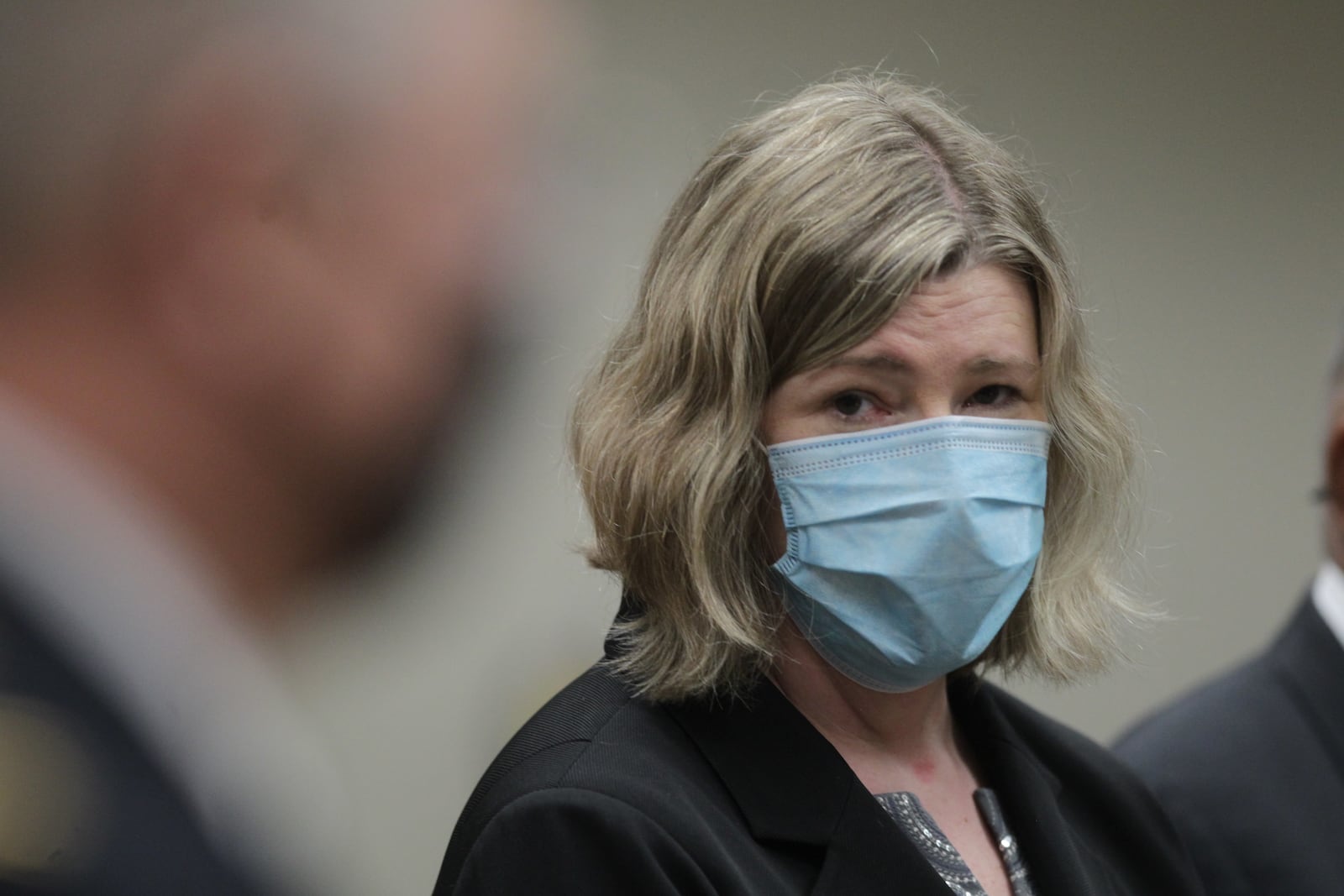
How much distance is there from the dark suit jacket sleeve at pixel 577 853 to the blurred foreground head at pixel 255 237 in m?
0.72

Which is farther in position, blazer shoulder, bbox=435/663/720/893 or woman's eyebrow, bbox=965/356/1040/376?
woman's eyebrow, bbox=965/356/1040/376

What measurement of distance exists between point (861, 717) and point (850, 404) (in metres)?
0.42

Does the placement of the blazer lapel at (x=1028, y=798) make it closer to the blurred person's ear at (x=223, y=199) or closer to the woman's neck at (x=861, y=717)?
the woman's neck at (x=861, y=717)

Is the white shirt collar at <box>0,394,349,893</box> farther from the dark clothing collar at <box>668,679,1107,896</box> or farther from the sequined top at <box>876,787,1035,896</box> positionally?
the sequined top at <box>876,787,1035,896</box>

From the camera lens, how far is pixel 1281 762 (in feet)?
7.64

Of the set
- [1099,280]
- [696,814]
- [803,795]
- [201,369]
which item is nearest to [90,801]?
[201,369]

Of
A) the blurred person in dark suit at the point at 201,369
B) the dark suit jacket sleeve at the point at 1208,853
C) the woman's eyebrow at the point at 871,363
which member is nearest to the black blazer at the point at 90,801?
the blurred person in dark suit at the point at 201,369

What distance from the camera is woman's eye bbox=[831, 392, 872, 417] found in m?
1.88

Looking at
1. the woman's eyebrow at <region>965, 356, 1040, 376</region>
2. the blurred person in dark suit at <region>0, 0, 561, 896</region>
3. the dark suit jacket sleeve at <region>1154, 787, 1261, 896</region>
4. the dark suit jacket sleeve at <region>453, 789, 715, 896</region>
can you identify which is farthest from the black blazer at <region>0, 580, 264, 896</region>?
the dark suit jacket sleeve at <region>1154, 787, 1261, 896</region>

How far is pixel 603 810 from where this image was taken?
5.30 ft

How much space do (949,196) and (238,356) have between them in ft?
4.00

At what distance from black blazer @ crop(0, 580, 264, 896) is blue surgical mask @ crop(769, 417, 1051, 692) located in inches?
43.9

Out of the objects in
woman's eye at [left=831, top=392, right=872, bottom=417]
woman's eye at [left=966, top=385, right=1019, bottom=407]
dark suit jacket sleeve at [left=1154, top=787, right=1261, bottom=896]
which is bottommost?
dark suit jacket sleeve at [left=1154, top=787, right=1261, bottom=896]

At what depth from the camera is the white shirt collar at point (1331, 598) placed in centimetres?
232
